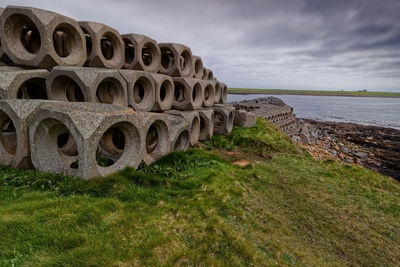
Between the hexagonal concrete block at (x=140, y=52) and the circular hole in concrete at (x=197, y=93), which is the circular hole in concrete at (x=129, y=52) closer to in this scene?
the hexagonal concrete block at (x=140, y=52)

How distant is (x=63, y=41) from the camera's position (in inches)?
408

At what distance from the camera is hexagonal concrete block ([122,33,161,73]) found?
12.9 meters

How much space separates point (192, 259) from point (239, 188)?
4.31 m

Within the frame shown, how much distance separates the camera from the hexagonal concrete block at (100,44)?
34.9 ft

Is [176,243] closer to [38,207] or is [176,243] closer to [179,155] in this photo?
[38,207]

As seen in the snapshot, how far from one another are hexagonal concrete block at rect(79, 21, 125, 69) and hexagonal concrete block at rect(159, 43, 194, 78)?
3586mm

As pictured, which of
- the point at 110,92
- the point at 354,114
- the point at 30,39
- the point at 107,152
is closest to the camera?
the point at 107,152

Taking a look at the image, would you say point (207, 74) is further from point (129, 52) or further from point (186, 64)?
point (129, 52)

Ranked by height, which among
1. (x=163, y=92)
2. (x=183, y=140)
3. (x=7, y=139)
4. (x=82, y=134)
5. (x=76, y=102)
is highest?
(x=163, y=92)

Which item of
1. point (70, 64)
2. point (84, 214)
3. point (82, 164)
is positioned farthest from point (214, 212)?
point (70, 64)

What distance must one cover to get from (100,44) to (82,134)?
319 inches

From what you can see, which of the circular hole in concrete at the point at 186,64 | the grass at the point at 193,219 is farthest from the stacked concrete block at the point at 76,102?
the circular hole in concrete at the point at 186,64

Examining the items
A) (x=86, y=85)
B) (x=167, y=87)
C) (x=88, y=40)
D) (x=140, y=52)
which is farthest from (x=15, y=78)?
(x=167, y=87)

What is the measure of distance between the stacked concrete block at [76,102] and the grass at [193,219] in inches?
32.6
